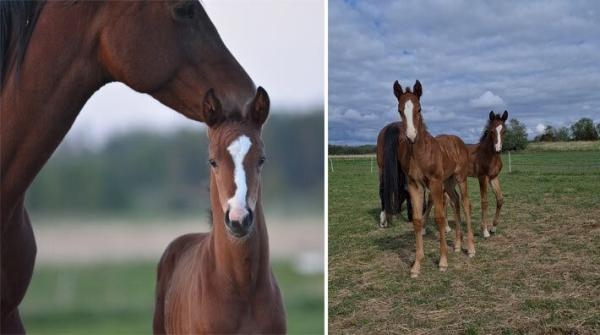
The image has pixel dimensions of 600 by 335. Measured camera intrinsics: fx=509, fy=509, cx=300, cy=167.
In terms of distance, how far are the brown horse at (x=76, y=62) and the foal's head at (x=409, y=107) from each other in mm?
1505

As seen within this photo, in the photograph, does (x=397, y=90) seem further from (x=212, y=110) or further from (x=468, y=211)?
(x=212, y=110)

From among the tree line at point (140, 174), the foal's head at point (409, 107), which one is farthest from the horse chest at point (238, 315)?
the foal's head at point (409, 107)

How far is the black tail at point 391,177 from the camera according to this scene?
8.35ft

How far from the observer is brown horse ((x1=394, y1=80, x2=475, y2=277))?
2.53 m

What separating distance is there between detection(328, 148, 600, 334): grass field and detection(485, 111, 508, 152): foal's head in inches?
4.9

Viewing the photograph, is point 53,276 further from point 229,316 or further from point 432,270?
point 432,270

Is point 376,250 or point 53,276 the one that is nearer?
point 53,276

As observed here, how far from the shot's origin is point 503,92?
238cm

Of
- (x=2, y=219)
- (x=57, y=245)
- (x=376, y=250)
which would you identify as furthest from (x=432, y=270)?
(x=2, y=219)

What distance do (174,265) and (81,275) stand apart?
1.03 feet

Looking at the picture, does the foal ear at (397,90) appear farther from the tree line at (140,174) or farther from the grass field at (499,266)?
the tree line at (140,174)

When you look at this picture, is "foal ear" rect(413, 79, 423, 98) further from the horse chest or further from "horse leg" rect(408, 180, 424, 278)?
the horse chest

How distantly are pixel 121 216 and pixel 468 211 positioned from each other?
1.73 m

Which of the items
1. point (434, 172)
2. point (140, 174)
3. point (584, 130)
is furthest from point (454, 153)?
point (140, 174)
